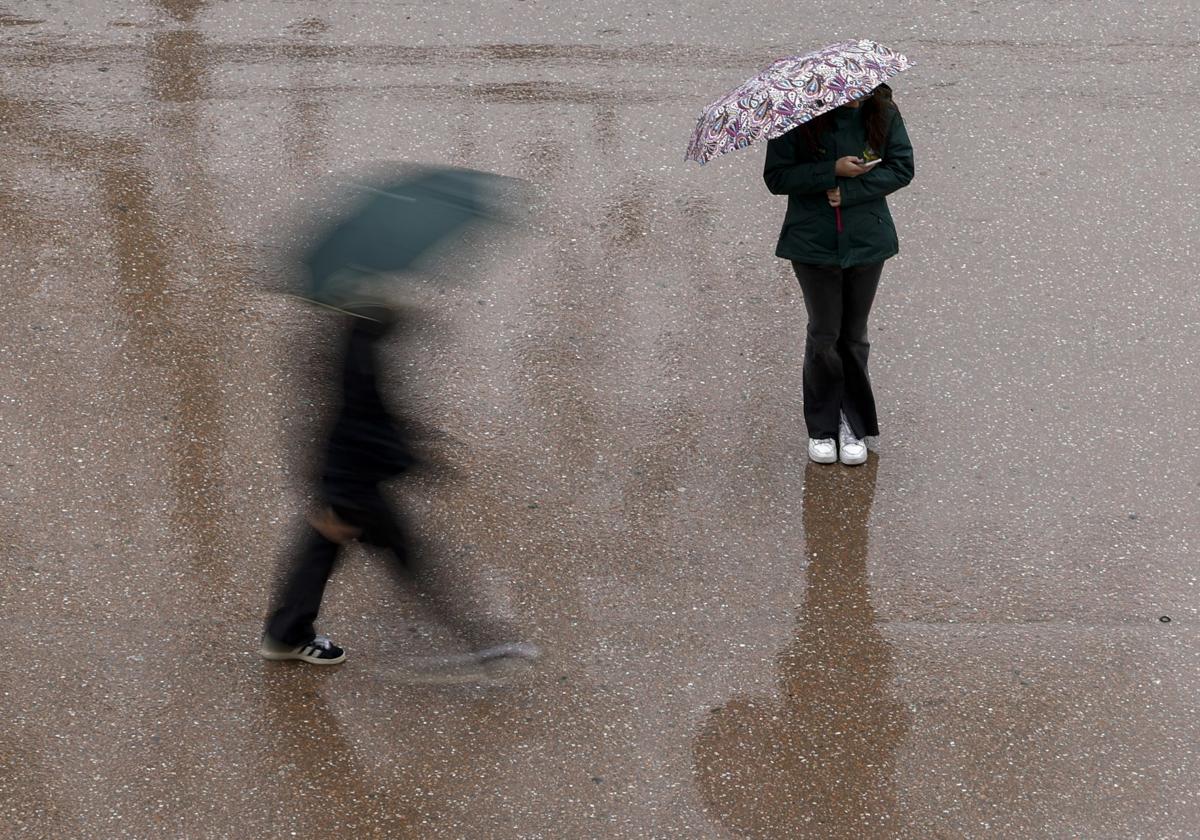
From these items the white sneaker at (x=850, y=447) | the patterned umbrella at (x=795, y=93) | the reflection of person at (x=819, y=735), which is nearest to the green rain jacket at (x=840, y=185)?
the patterned umbrella at (x=795, y=93)

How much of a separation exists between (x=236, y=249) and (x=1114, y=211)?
4418 millimetres

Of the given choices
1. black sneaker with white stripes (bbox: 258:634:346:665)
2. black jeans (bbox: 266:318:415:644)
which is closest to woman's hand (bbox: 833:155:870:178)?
black jeans (bbox: 266:318:415:644)

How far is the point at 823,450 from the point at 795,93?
1513mm

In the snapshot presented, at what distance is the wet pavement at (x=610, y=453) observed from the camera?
14.8ft

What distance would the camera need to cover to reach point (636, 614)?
16.8 feet

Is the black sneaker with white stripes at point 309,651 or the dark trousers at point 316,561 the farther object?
the black sneaker with white stripes at point 309,651

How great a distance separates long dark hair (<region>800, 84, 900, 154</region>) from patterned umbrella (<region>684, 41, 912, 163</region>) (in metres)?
0.13

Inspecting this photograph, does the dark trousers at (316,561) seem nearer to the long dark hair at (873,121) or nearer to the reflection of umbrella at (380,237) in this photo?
the reflection of umbrella at (380,237)

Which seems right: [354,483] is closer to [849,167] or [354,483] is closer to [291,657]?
[291,657]

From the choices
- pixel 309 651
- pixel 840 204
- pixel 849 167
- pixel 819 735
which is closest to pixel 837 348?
pixel 840 204

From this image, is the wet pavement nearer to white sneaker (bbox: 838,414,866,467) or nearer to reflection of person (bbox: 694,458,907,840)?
reflection of person (bbox: 694,458,907,840)

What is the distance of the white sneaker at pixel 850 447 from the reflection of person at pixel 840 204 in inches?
12.8

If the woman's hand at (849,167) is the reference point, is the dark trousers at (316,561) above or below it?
below

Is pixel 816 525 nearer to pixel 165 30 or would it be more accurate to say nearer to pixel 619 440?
pixel 619 440
